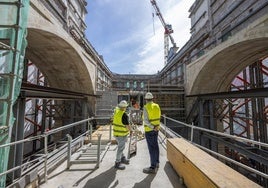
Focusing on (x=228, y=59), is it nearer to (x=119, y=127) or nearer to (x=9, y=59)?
(x=119, y=127)

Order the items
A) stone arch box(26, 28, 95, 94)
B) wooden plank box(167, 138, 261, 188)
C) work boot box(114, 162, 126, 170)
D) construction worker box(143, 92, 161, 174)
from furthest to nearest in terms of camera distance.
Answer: stone arch box(26, 28, 95, 94), work boot box(114, 162, 126, 170), construction worker box(143, 92, 161, 174), wooden plank box(167, 138, 261, 188)

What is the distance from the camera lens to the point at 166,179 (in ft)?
12.2

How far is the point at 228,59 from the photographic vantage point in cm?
981

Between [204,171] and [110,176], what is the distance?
2248mm

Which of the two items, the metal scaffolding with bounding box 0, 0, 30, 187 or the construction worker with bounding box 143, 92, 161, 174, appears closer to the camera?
the metal scaffolding with bounding box 0, 0, 30, 187

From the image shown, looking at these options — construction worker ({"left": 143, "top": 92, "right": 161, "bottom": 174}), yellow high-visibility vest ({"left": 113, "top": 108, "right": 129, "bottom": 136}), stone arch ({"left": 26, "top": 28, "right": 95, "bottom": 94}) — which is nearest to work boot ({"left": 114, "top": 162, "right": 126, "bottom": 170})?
construction worker ({"left": 143, "top": 92, "right": 161, "bottom": 174})

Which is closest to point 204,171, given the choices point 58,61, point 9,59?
point 9,59

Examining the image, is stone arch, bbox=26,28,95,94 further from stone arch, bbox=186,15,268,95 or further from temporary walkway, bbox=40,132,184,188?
stone arch, bbox=186,15,268,95

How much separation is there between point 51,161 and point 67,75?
30.3 ft

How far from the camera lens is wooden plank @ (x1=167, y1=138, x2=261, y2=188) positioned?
2203 mm

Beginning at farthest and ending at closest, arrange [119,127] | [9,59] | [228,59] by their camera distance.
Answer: [228,59]
[119,127]
[9,59]

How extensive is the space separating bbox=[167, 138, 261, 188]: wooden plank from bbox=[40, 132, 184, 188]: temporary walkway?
381 millimetres

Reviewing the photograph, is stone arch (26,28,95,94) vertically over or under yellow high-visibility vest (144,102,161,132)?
over

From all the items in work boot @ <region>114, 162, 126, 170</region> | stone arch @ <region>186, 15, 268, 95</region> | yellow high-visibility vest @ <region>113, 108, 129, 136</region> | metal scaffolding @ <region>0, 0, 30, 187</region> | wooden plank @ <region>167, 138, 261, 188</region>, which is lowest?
work boot @ <region>114, 162, 126, 170</region>
